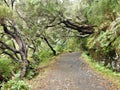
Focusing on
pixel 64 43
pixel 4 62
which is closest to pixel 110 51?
pixel 4 62

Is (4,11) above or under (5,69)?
above

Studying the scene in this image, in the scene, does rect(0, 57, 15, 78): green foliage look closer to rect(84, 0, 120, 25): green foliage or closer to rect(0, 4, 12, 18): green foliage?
rect(0, 4, 12, 18): green foliage

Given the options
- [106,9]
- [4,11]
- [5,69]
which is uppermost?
[4,11]

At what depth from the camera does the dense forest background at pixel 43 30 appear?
1822 centimetres

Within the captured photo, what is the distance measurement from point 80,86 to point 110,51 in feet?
24.0

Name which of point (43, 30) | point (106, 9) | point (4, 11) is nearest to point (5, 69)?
point (4, 11)

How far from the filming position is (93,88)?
42.5 ft

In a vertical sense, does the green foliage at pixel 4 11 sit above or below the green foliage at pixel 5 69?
above

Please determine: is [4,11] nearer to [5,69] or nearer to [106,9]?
[5,69]

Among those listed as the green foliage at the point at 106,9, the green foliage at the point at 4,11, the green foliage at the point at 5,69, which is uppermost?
the green foliage at the point at 4,11

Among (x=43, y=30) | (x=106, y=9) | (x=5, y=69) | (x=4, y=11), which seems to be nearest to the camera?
(x=4, y=11)

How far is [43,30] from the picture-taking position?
31.8 metres

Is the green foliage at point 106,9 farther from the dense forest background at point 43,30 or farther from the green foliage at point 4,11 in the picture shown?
the green foliage at point 4,11

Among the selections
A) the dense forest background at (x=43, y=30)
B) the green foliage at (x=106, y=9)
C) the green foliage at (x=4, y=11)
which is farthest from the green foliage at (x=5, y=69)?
the green foliage at (x=106, y=9)
